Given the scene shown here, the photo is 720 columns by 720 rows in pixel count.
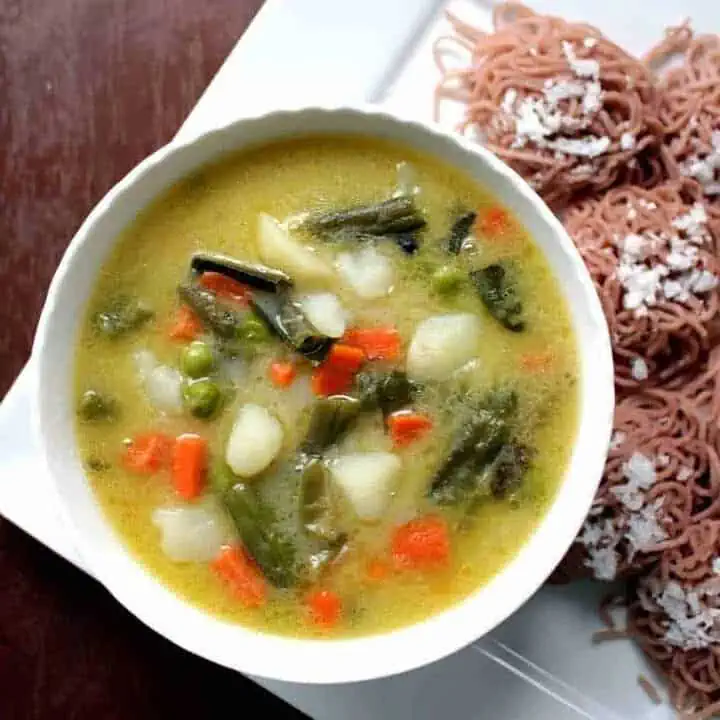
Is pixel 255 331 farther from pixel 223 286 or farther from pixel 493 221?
pixel 493 221

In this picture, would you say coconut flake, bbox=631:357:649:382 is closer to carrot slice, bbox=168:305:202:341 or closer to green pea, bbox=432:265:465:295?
green pea, bbox=432:265:465:295

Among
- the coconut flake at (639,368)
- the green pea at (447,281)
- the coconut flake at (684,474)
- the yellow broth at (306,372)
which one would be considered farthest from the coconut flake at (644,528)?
the green pea at (447,281)

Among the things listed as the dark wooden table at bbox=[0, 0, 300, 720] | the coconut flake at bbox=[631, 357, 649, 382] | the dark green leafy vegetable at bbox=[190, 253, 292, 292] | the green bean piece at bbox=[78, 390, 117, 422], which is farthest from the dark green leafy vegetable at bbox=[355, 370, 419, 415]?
the dark wooden table at bbox=[0, 0, 300, 720]

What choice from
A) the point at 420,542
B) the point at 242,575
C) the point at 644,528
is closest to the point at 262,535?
the point at 242,575

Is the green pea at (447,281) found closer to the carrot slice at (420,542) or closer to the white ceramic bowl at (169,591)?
the white ceramic bowl at (169,591)

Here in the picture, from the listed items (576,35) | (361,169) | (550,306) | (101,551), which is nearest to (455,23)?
(576,35)

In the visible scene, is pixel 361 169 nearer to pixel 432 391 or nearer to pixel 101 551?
pixel 432 391
